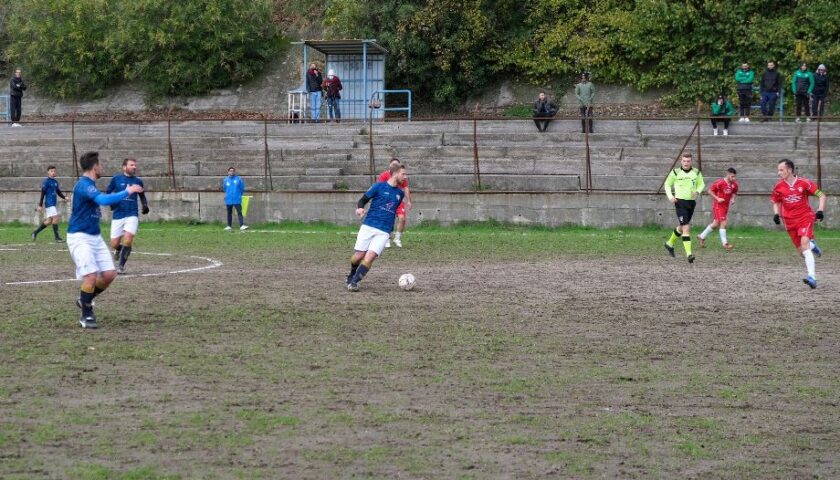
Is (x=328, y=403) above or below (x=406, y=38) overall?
below

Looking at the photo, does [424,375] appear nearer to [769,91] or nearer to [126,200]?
[126,200]

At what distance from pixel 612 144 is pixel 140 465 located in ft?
84.4

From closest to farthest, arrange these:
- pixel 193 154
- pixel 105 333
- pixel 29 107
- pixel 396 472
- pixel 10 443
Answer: pixel 396 472
pixel 10 443
pixel 105 333
pixel 193 154
pixel 29 107

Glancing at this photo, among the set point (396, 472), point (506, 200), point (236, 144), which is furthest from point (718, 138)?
point (396, 472)

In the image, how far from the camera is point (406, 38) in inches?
1633

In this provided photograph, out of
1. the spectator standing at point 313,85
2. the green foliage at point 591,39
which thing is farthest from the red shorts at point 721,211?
the spectator standing at point 313,85

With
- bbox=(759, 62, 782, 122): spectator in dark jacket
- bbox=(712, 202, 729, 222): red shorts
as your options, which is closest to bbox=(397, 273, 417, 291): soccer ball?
bbox=(712, 202, 729, 222): red shorts

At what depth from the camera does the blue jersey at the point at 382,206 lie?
1569cm

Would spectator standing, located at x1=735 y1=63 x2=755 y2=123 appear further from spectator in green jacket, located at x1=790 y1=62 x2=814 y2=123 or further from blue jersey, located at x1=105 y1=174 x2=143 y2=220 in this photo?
blue jersey, located at x1=105 y1=174 x2=143 y2=220

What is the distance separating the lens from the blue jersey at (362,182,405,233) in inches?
618

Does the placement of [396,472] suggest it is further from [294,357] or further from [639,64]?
[639,64]

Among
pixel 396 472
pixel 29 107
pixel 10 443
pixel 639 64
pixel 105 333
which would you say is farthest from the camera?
pixel 29 107

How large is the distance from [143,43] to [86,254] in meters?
35.3

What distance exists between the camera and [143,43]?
148 ft
